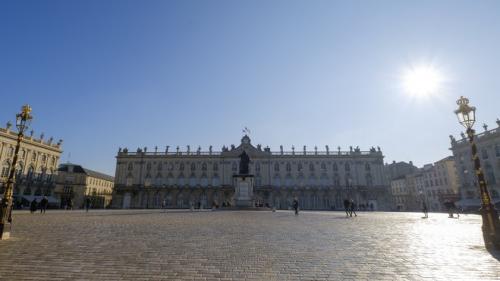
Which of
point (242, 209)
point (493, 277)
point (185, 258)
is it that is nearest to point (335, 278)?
point (493, 277)

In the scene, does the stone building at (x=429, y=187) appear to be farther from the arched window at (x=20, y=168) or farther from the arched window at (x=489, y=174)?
the arched window at (x=20, y=168)

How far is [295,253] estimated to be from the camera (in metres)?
7.00

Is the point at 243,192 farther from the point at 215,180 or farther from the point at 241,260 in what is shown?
the point at 215,180

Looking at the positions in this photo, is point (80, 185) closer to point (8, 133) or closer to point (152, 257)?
point (8, 133)

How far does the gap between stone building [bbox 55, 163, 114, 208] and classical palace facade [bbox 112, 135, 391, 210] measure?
34.2 ft

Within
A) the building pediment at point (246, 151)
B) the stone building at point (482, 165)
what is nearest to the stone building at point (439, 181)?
the stone building at point (482, 165)

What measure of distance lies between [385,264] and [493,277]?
1.76 meters

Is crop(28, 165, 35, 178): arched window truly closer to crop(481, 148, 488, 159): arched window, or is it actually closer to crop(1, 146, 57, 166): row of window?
crop(1, 146, 57, 166): row of window

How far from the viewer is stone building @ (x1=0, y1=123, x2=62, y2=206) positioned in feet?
159

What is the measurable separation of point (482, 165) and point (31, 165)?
272 ft

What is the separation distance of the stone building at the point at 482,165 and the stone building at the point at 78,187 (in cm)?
7842

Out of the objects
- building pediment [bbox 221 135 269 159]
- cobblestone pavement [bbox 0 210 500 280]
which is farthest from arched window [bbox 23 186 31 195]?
cobblestone pavement [bbox 0 210 500 280]

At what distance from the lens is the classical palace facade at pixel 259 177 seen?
64562 mm

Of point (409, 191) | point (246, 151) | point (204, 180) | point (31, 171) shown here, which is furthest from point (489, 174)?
point (31, 171)
